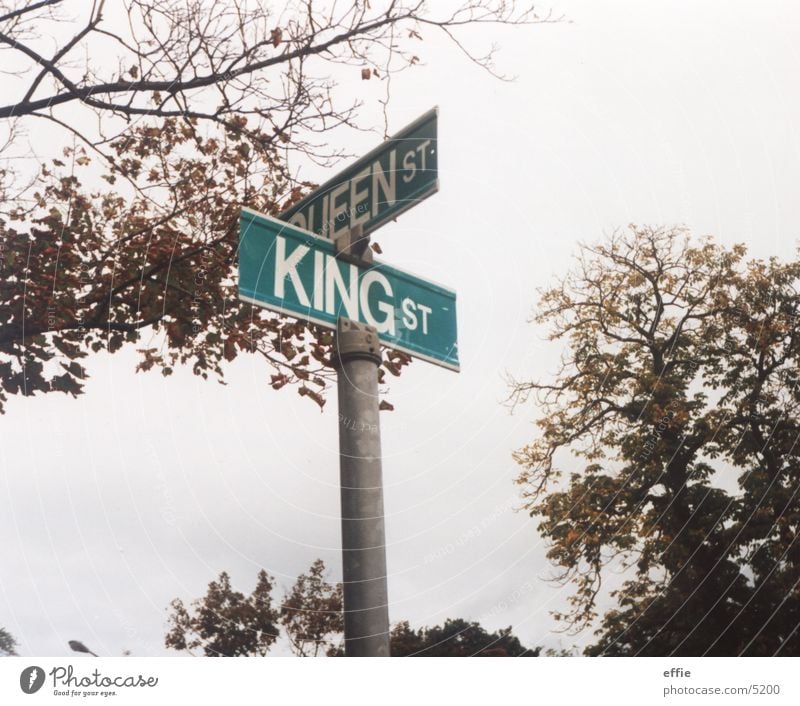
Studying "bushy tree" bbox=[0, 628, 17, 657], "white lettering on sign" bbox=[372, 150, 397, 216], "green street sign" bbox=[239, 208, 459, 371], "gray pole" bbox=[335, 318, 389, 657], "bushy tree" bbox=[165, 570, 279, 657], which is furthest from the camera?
"bushy tree" bbox=[165, 570, 279, 657]

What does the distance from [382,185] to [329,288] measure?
28 centimetres

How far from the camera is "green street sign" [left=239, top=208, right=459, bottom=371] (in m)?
1.68

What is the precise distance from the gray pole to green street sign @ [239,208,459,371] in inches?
7.4

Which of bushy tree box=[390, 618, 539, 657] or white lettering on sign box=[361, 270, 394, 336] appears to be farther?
bushy tree box=[390, 618, 539, 657]

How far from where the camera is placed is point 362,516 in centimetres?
144

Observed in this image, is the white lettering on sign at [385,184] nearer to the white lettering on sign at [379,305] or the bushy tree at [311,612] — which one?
the white lettering on sign at [379,305]

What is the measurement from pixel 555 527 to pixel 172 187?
3919 mm

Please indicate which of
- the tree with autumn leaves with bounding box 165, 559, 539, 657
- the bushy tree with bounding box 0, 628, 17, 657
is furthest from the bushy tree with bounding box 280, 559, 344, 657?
the bushy tree with bounding box 0, 628, 17, 657

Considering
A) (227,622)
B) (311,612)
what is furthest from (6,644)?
(311,612)

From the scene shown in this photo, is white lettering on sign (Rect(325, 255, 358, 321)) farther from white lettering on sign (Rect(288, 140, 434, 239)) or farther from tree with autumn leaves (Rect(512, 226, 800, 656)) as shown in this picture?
tree with autumn leaves (Rect(512, 226, 800, 656))

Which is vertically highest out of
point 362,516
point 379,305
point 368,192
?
point 368,192

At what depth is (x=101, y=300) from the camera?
12.6ft

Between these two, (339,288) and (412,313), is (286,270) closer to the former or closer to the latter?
(339,288)

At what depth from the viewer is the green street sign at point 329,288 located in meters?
1.68
